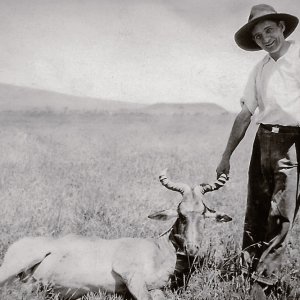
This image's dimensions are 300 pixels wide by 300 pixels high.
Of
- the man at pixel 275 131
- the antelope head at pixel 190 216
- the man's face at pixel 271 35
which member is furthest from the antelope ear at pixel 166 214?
the man's face at pixel 271 35

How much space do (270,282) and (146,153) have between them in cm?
468

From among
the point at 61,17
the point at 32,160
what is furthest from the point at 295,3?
the point at 32,160

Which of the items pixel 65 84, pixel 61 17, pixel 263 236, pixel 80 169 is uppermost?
pixel 61 17

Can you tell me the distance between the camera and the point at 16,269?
182 inches

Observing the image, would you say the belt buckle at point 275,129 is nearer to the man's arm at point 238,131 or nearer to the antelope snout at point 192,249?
the man's arm at point 238,131

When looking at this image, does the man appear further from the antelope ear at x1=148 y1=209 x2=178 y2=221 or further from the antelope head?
the antelope ear at x1=148 y1=209 x2=178 y2=221

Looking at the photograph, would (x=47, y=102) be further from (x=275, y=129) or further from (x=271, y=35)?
(x=275, y=129)

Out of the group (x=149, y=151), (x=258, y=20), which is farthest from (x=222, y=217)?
(x=149, y=151)

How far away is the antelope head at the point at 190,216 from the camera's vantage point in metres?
4.70

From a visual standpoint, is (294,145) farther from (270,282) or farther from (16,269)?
(16,269)

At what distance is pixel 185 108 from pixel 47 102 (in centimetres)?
298

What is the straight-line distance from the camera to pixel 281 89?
4676 millimetres

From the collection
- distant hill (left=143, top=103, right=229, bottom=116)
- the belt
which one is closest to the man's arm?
the belt

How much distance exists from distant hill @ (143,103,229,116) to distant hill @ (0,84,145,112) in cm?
39
